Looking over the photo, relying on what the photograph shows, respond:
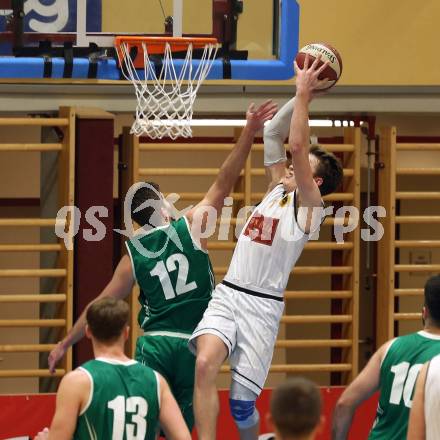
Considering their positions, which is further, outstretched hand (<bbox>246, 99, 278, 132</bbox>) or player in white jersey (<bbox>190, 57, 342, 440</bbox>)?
outstretched hand (<bbox>246, 99, 278, 132</bbox>)

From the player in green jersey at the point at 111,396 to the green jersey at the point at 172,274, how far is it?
166cm

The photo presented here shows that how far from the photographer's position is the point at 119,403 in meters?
4.82

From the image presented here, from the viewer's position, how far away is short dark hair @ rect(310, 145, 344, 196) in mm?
6438

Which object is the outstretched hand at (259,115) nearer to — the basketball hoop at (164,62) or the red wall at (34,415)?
the basketball hoop at (164,62)

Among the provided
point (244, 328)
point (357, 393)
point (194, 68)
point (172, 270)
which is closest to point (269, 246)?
point (244, 328)

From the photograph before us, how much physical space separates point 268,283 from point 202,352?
1.97ft

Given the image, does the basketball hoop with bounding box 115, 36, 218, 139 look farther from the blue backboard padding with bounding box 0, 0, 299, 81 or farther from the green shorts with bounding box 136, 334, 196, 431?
the green shorts with bounding box 136, 334, 196, 431

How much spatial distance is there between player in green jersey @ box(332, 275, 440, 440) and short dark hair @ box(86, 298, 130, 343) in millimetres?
1199

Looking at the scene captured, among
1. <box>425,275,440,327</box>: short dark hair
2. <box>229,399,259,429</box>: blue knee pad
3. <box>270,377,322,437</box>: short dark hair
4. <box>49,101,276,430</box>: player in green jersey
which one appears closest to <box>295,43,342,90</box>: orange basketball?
<box>49,101,276,430</box>: player in green jersey

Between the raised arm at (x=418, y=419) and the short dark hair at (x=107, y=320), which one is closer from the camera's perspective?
the raised arm at (x=418, y=419)

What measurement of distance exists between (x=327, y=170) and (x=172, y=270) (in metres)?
1.05

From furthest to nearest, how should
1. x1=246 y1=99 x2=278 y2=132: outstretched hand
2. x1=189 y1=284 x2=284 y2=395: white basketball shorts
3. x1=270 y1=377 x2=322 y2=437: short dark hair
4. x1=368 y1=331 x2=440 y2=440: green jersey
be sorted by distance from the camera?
x1=246 y1=99 x2=278 y2=132: outstretched hand → x1=189 y1=284 x2=284 y2=395: white basketball shorts → x1=368 y1=331 x2=440 y2=440: green jersey → x1=270 y1=377 x2=322 y2=437: short dark hair

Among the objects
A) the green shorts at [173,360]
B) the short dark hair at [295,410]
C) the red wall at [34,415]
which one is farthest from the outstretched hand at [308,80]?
the red wall at [34,415]

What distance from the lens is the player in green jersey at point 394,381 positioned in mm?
5262
